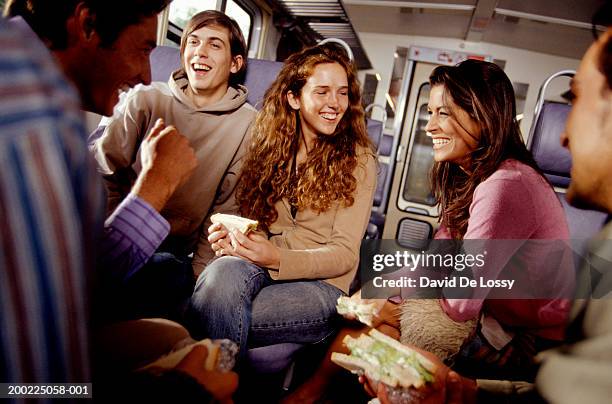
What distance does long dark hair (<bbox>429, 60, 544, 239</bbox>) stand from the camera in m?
1.11

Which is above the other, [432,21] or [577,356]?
[432,21]

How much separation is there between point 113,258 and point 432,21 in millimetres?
7927

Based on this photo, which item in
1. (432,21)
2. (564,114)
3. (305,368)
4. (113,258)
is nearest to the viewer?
(113,258)

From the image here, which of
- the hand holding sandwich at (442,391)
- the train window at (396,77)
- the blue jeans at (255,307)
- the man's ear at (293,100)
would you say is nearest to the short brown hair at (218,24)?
the man's ear at (293,100)

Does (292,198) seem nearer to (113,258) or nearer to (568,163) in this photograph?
(113,258)

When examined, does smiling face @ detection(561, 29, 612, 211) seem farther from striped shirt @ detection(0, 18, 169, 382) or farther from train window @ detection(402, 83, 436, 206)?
train window @ detection(402, 83, 436, 206)

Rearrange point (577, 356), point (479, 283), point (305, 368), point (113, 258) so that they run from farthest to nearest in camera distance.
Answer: point (305, 368)
point (479, 283)
point (113, 258)
point (577, 356)

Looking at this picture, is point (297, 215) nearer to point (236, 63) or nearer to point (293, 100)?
point (293, 100)

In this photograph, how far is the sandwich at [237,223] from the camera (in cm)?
104

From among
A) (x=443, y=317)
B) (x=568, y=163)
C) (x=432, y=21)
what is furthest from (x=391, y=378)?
(x=432, y=21)

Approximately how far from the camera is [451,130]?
46.6 inches

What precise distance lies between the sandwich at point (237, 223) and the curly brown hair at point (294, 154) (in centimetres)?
16

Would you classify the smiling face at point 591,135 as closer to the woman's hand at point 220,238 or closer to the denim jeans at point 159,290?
the woman's hand at point 220,238

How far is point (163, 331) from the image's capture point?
743 mm
